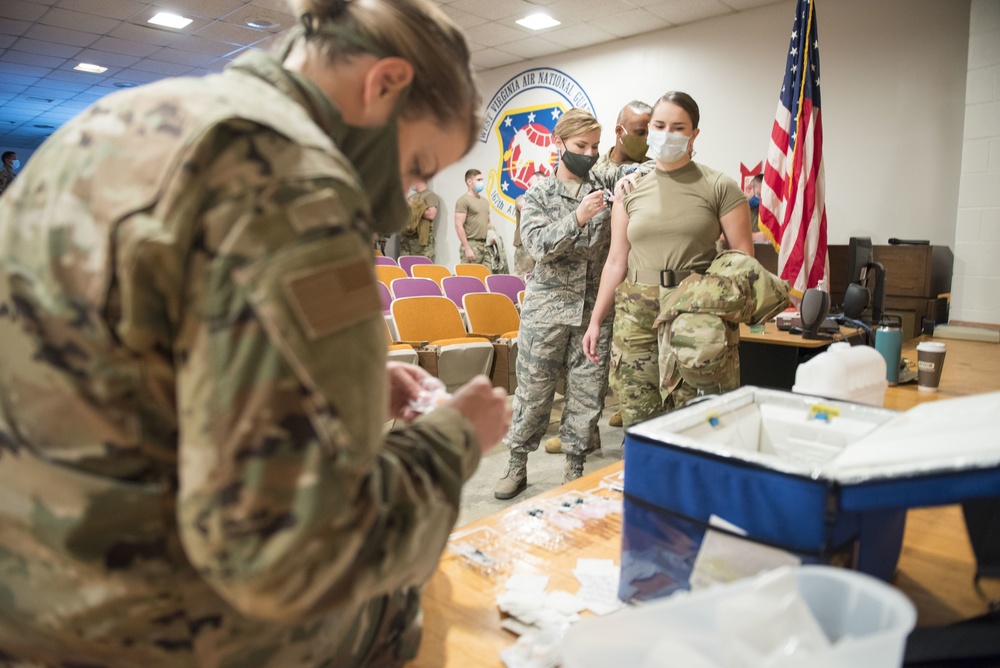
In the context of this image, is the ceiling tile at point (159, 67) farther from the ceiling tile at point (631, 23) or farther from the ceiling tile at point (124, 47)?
the ceiling tile at point (631, 23)

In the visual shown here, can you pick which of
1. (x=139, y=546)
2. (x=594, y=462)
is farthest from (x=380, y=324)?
(x=594, y=462)

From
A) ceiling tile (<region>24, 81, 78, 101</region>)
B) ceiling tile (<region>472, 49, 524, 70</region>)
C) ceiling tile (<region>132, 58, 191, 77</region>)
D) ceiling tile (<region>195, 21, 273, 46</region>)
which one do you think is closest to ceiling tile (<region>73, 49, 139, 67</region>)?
ceiling tile (<region>132, 58, 191, 77</region>)

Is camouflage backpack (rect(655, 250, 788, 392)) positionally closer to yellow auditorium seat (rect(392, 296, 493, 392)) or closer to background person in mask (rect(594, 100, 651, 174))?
background person in mask (rect(594, 100, 651, 174))

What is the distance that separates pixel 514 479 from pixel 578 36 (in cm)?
538

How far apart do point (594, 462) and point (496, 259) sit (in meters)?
4.59

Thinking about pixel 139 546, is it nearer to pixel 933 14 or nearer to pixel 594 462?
pixel 594 462

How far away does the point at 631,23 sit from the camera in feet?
20.8

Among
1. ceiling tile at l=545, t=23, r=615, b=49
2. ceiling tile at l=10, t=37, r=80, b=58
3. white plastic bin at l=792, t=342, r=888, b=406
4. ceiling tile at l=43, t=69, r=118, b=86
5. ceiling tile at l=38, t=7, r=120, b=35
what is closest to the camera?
white plastic bin at l=792, t=342, r=888, b=406

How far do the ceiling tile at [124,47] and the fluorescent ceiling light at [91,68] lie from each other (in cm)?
89

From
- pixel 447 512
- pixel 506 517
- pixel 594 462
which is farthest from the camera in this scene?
pixel 594 462

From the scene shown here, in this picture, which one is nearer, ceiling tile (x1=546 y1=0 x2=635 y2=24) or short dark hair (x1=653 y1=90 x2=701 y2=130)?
short dark hair (x1=653 y1=90 x2=701 y2=130)

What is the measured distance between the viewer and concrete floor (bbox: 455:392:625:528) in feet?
9.08

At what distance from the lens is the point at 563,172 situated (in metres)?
2.89

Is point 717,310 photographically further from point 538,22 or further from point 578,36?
point 578,36
